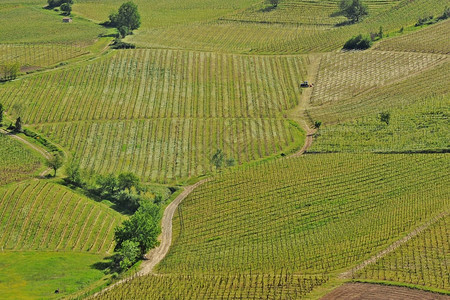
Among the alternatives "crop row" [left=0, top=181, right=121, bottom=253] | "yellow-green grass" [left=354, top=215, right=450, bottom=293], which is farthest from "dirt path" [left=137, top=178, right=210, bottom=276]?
"yellow-green grass" [left=354, top=215, right=450, bottom=293]

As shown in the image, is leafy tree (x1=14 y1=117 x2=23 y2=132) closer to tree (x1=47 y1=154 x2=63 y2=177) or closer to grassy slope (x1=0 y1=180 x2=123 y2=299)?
tree (x1=47 y1=154 x2=63 y2=177)

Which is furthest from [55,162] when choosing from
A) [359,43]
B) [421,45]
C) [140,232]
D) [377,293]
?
[421,45]

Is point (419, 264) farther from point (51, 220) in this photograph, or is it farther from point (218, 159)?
point (51, 220)

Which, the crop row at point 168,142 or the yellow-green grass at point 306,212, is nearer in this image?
the yellow-green grass at point 306,212

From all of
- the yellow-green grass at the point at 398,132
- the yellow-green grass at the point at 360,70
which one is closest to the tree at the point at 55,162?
the yellow-green grass at the point at 398,132

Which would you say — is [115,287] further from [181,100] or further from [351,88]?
[351,88]

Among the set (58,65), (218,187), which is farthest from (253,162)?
(58,65)

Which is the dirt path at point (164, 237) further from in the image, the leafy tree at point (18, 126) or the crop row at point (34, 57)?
the crop row at point (34, 57)
